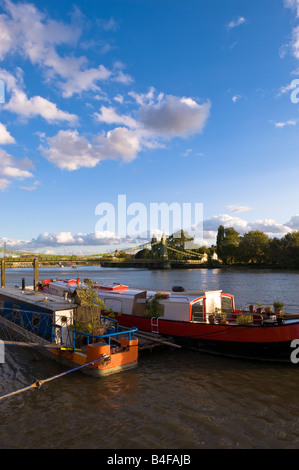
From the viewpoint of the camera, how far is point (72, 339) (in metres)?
14.9

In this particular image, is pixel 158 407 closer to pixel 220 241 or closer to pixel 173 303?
pixel 173 303

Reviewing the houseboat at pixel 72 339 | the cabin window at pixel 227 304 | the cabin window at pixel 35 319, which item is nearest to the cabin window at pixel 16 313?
the houseboat at pixel 72 339

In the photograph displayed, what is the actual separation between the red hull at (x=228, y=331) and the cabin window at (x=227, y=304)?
2.87 m

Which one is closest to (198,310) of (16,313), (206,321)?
(206,321)

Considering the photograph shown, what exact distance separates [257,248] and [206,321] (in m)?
143

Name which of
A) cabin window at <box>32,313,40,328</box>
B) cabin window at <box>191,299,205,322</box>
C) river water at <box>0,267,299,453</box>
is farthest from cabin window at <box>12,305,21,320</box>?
cabin window at <box>191,299,205,322</box>

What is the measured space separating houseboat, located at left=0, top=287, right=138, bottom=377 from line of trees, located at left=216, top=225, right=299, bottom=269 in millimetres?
122298

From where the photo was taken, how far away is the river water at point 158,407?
887 centimetres

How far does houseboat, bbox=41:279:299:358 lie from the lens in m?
15.5

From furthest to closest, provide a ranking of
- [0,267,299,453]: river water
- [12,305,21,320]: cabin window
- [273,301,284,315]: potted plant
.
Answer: [12,305,21,320]: cabin window → [273,301,284,315]: potted plant → [0,267,299,453]: river water

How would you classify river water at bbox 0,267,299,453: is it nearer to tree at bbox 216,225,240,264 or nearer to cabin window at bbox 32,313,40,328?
cabin window at bbox 32,313,40,328

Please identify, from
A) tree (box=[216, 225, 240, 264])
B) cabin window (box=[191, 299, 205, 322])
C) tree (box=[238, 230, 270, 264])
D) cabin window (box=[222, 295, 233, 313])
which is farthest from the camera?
tree (box=[216, 225, 240, 264])

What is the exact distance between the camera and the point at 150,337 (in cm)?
1764
